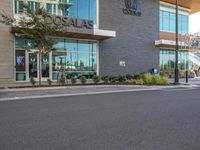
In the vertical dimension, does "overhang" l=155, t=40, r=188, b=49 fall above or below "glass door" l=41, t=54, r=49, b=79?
above

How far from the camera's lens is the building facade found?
904 inches

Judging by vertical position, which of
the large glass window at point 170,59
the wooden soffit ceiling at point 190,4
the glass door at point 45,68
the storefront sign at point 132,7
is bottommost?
the glass door at point 45,68

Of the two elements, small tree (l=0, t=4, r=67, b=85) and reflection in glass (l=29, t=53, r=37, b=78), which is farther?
reflection in glass (l=29, t=53, r=37, b=78)

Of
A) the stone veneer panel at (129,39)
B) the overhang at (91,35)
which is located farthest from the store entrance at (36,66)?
the stone veneer panel at (129,39)

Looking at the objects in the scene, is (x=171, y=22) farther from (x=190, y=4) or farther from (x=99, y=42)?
(x=99, y=42)

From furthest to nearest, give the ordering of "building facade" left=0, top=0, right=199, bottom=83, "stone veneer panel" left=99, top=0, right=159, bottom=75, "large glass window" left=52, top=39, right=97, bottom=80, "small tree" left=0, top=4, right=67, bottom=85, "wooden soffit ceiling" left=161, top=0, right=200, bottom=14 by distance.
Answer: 1. "wooden soffit ceiling" left=161, top=0, right=200, bottom=14
2. "stone veneer panel" left=99, top=0, right=159, bottom=75
3. "large glass window" left=52, top=39, right=97, bottom=80
4. "building facade" left=0, top=0, right=199, bottom=83
5. "small tree" left=0, top=4, right=67, bottom=85

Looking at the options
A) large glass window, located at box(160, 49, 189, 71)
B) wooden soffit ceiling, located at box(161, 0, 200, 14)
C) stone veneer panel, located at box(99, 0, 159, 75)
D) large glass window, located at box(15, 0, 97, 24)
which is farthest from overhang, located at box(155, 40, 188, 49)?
large glass window, located at box(15, 0, 97, 24)

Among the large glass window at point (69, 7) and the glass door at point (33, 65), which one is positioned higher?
the large glass window at point (69, 7)

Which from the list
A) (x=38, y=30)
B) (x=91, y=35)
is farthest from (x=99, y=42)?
(x=38, y=30)

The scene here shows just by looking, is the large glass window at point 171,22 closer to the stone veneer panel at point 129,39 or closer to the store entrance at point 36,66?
the stone veneer panel at point 129,39

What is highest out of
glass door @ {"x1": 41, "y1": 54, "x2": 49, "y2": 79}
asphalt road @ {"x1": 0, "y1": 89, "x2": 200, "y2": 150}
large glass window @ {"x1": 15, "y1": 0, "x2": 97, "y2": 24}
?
large glass window @ {"x1": 15, "y1": 0, "x2": 97, "y2": 24}

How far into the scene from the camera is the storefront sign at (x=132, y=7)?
30516 mm

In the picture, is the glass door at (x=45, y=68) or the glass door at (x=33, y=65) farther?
the glass door at (x=45, y=68)

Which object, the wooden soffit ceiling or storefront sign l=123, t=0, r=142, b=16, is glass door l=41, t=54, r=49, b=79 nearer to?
storefront sign l=123, t=0, r=142, b=16
